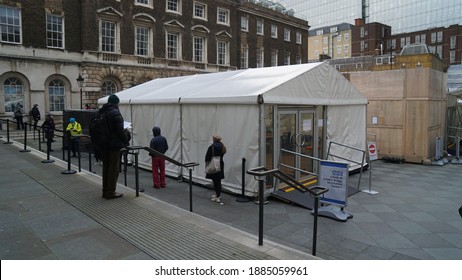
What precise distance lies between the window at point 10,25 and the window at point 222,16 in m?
19.4

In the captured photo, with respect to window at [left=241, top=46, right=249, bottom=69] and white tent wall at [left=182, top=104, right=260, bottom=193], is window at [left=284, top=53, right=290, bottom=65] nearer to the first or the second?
window at [left=241, top=46, right=249, bottom=69]

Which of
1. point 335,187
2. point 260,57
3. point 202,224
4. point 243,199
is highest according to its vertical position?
point 260,57

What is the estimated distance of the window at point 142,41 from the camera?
30.4m

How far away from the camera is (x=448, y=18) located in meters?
81.4

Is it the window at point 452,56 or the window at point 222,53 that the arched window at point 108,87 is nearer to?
the window at point 222,53

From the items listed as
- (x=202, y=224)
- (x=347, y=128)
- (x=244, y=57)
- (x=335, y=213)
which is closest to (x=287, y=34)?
(x=244, y=57)

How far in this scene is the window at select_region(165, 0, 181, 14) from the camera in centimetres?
3247

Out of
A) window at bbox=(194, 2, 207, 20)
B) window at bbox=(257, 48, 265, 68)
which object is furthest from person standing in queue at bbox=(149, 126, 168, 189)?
window at bbox=(257, 48, 265, 68)

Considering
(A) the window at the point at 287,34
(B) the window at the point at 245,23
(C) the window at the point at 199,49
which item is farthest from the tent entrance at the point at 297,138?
(A) the window at the point at 287,34

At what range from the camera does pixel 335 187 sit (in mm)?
6891

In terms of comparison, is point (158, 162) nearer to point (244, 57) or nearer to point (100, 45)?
point (100, 45)

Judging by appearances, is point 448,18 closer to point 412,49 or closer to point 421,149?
point 412,49

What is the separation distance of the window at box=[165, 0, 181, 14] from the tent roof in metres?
23.5

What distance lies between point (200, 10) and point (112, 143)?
3184 centimetres
